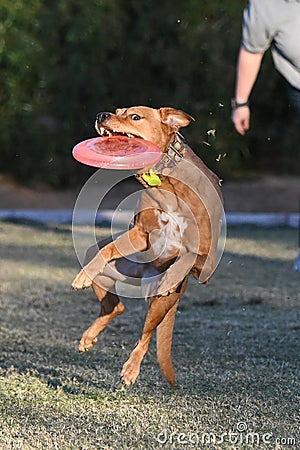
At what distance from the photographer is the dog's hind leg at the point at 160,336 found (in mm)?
4293

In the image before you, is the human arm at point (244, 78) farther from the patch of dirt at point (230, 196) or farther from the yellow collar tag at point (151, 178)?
the patch of dirt at point (230, 196)

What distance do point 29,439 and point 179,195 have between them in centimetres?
132

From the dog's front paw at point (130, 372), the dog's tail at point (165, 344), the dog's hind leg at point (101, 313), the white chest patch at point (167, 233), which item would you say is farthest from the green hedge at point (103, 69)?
the dog's front paw at point (130, 372)

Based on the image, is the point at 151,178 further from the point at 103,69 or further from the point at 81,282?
the point at 103,69

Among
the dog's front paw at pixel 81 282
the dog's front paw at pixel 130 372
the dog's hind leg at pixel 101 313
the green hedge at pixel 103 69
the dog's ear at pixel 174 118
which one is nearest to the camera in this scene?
the dog's front paw at pixel 130 372

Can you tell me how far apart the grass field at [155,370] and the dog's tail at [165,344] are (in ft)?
0.38

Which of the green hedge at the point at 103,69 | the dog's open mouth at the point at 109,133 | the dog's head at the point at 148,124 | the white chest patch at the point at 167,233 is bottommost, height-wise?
the green hedge at the point at 103,69

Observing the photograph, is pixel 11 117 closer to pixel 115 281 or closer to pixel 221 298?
pixel 221 298

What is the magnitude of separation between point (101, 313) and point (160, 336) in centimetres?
37

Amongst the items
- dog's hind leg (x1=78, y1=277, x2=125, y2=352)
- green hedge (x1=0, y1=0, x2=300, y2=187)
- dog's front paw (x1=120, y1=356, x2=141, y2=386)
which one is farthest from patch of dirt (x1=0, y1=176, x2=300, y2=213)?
dog's front paw (x1=120, y1=356, x2=141, y2=386)

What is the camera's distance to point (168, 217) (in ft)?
14.8

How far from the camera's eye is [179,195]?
449 centimetres

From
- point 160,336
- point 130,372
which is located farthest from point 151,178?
point 130,372

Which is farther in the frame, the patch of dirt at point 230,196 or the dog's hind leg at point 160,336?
the patch of dirt at point 230,196
